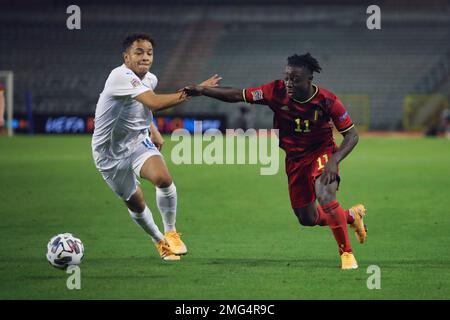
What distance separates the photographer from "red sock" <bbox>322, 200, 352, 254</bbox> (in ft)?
27.7

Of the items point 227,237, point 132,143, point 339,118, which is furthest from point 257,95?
point 227,237

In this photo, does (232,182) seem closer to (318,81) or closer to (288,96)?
(288,96)

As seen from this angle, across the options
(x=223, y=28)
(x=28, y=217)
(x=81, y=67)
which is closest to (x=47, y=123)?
(x=81, y=67)

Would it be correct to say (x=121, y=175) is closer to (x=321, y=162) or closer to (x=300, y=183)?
(x=300, y=183)

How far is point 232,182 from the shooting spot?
17.7 metres

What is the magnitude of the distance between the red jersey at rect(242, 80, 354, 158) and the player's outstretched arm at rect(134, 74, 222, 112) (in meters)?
0.38

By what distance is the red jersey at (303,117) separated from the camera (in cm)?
859

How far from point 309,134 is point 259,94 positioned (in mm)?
633

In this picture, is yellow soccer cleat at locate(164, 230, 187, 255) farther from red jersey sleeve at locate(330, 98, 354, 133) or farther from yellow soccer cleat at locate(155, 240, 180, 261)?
red jersey sleeve at locate(330, 98, 354, 133)

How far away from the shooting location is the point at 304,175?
9.02m

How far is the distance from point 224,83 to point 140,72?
3153cm

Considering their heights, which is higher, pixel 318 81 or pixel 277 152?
pixel 318 81

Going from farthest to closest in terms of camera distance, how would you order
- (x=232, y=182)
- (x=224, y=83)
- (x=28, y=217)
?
1. (x=224, y=83)
2. (x=232, y=182)
3. (x=28, y=217)

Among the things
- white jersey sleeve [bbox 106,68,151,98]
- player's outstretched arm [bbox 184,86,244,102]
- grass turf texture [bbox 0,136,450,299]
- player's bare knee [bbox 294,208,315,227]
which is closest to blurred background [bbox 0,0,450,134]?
grass turf texture [bbox 0,136,450,299]
